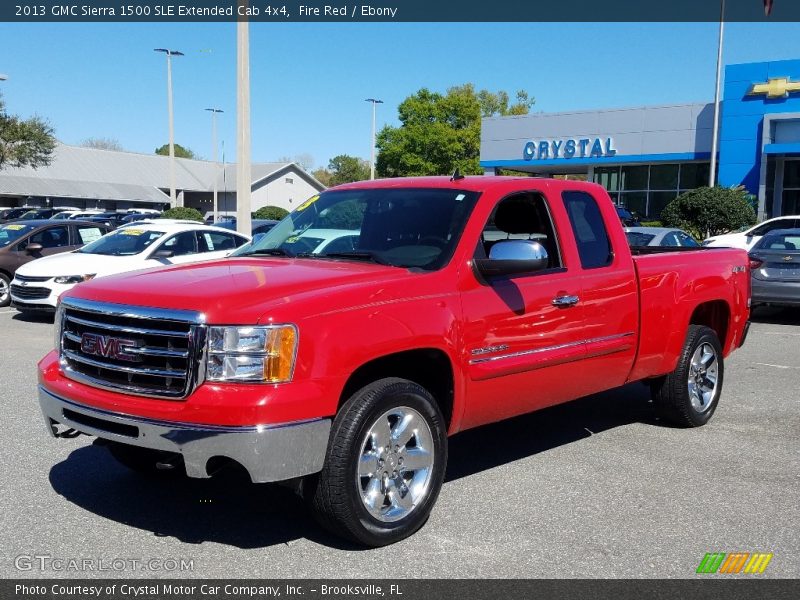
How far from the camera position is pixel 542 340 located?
17.4 feet

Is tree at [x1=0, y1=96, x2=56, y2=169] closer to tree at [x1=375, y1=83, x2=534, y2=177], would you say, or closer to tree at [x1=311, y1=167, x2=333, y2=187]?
tree at [x1=375, y1=83, x2=534, y2=177]

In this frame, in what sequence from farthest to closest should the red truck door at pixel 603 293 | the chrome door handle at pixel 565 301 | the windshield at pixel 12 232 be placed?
1. the windshield at pixel 12 232
2. the red truck door at pixel 603 293
3. the chrome door handle at pixel 565 301

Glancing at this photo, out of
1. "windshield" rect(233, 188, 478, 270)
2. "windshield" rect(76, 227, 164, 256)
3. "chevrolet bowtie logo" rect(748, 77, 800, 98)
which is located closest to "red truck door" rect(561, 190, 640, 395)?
"windshield" rect(233, 188, 478, 270)

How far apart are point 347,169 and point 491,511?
10619 cm

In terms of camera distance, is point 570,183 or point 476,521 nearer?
point 476,521

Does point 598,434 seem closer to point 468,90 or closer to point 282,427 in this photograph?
point 282,427

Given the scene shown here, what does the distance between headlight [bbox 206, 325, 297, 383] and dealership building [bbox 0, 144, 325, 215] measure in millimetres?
60269

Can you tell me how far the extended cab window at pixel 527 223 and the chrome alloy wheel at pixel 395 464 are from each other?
1479mm

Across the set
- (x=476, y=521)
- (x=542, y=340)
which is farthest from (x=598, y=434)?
(x=476, y=521)

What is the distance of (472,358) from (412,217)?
3.54 feet

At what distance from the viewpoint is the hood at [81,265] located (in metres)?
13.2

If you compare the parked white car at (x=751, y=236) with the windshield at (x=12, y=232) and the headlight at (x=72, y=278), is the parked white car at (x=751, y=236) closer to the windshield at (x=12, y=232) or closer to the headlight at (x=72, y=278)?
the headlight at (x=72, y=278)

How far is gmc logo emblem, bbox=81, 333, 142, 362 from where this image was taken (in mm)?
4242

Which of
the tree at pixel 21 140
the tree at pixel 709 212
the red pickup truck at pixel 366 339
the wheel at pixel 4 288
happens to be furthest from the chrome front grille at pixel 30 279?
the tree at pixel 21 140
